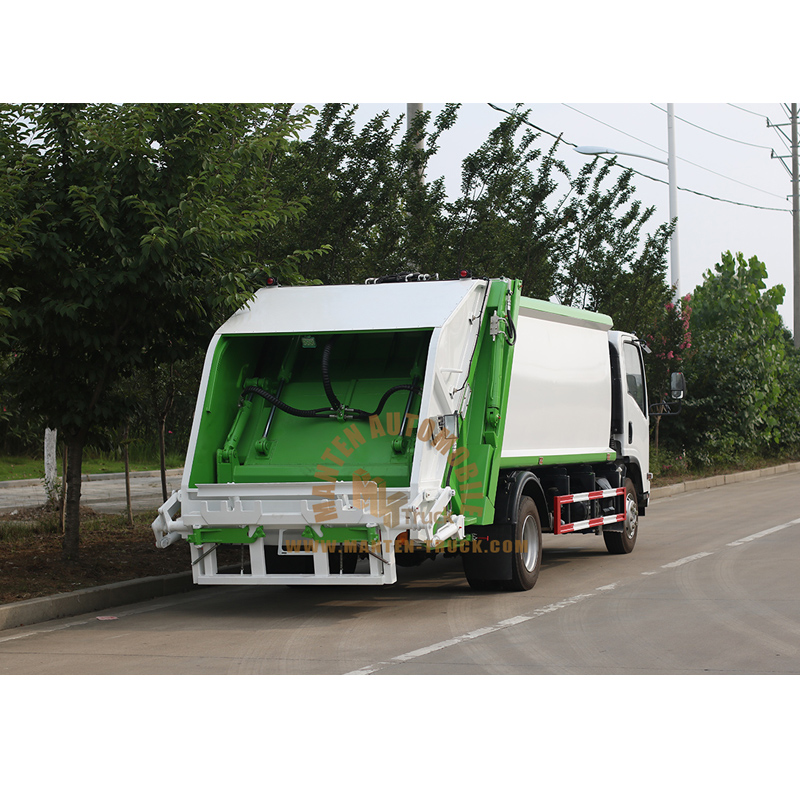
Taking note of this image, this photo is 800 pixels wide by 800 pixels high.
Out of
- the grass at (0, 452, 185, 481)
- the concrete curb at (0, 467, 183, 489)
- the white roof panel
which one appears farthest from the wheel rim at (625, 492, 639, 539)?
the grass at (0, 452, 185, 481)

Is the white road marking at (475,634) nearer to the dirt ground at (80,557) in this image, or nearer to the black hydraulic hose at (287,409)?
the black hydraulic hose at (287,409)

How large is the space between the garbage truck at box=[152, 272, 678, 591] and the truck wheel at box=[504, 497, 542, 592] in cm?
2

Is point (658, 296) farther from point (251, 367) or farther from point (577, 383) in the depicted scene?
point (251, 367)

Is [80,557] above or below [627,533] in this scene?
above

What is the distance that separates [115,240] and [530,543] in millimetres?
4933

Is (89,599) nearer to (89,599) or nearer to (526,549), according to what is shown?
(89,599)

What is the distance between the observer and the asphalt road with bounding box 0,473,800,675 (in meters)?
6.78

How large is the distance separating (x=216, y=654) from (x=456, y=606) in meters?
2.59

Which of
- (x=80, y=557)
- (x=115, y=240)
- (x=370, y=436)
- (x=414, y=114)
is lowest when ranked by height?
(x=80, y=557)

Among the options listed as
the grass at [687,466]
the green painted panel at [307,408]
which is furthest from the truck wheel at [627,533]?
the grass at [687,466]

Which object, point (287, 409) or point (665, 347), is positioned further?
point (665, 347)

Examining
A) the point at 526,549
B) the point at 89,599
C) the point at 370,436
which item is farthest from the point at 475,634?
the point at 89,599

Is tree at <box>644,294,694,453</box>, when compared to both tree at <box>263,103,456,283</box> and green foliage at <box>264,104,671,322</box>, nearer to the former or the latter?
green foliage at <box>264,104,671,322</box>

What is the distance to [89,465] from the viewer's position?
28.1 m
